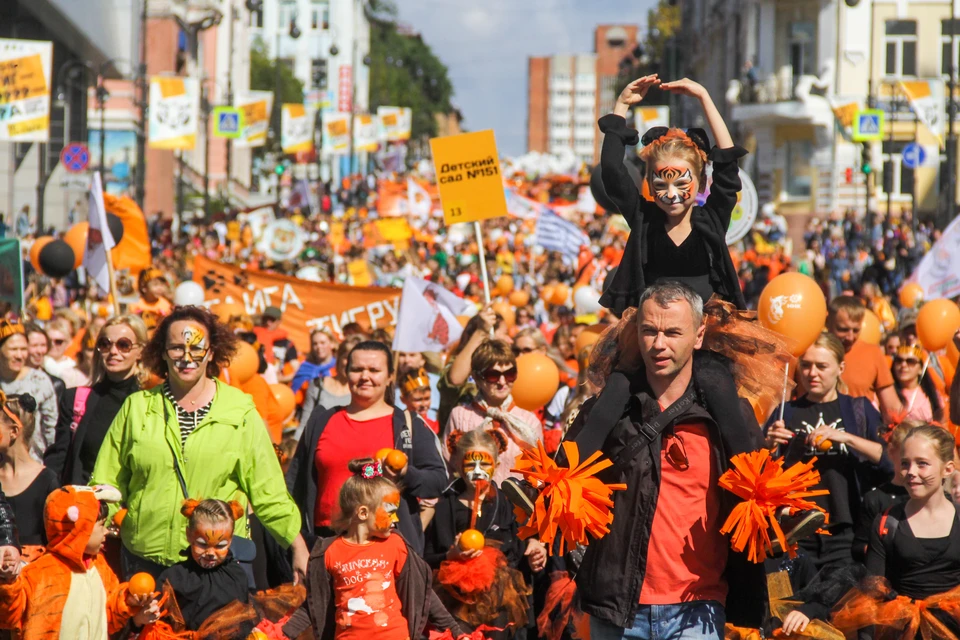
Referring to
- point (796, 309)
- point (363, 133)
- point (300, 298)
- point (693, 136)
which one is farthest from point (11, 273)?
point (363, 133)

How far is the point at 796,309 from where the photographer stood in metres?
7.80

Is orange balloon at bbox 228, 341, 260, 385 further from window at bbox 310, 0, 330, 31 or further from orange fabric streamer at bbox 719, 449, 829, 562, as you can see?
window at bbox 310, 0, 330, 31

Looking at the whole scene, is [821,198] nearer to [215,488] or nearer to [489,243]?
[489,243]

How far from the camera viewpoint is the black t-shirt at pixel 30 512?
247 inches

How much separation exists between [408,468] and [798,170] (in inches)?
1760

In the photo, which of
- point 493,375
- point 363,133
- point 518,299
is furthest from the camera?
point 363,133

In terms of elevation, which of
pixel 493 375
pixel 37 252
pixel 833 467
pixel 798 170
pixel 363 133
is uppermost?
pixel 363 133

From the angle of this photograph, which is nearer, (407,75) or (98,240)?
(98,240)

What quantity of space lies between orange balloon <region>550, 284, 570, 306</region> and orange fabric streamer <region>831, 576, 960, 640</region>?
1251cm

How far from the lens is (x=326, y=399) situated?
8.81 metres

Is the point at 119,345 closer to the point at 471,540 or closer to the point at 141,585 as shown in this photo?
the point at 141,585

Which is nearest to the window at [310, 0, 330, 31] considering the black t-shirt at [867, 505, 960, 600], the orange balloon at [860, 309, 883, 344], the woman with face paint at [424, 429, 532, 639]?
the orange balloon at [860, 309, 883, 344]

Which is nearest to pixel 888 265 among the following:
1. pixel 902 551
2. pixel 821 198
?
pixel 902 551

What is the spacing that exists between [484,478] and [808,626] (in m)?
1.95
